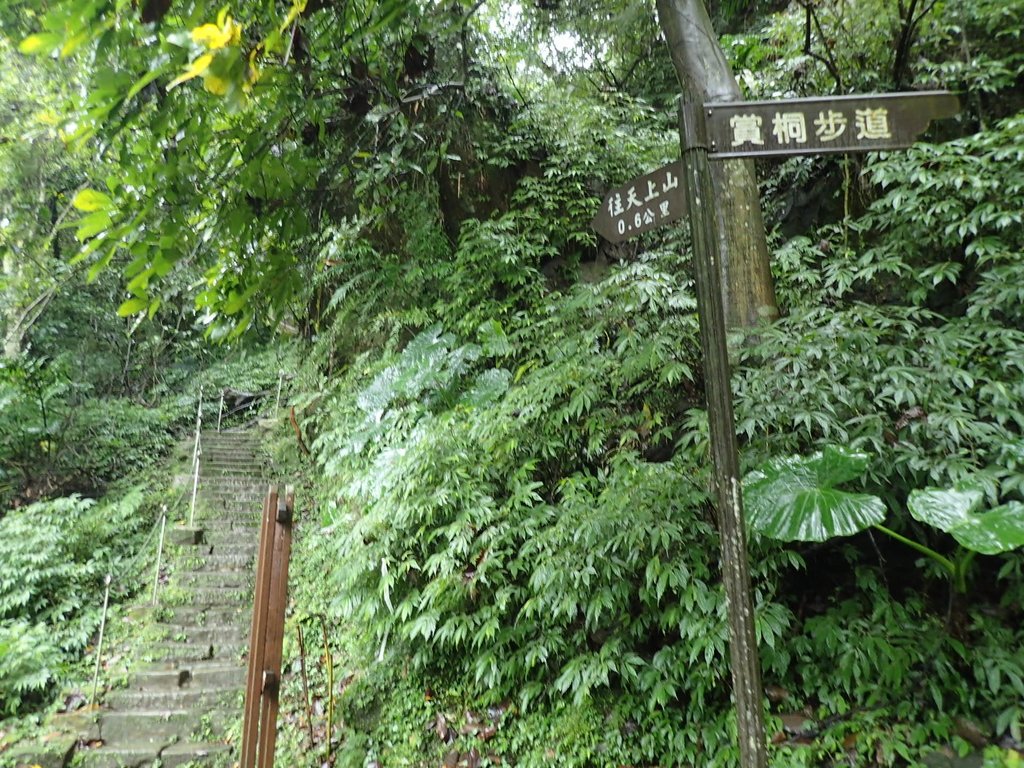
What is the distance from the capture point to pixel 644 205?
2.19 m

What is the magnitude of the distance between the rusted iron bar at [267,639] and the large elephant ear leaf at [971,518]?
2.67 m

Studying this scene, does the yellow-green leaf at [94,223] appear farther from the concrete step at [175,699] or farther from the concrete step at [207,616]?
the concrete step at [207,616]

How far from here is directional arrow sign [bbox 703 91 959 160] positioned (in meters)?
1.98

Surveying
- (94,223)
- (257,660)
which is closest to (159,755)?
(257,660)

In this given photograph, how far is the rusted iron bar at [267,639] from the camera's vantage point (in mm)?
2440

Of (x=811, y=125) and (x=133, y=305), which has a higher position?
(x=811, y=125)

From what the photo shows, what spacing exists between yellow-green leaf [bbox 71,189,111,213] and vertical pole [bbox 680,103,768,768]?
1995 millimetres

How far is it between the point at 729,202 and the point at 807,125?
2247 mm

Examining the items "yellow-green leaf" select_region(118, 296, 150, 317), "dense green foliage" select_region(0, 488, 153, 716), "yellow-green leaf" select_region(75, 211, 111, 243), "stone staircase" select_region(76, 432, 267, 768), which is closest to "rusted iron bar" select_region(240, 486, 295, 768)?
"yellow-green leaf" select_region(118, 296, 150, 317)

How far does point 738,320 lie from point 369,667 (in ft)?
11.8

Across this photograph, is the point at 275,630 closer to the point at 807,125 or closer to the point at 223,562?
the point at 807,125

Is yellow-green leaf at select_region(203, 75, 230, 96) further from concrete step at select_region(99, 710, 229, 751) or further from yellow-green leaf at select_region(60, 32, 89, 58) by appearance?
concrete step at select_region(99, 710, 229, 751)

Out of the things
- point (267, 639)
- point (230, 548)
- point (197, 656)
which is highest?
point (230, 548)

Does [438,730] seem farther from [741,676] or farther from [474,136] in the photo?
[474,136]
